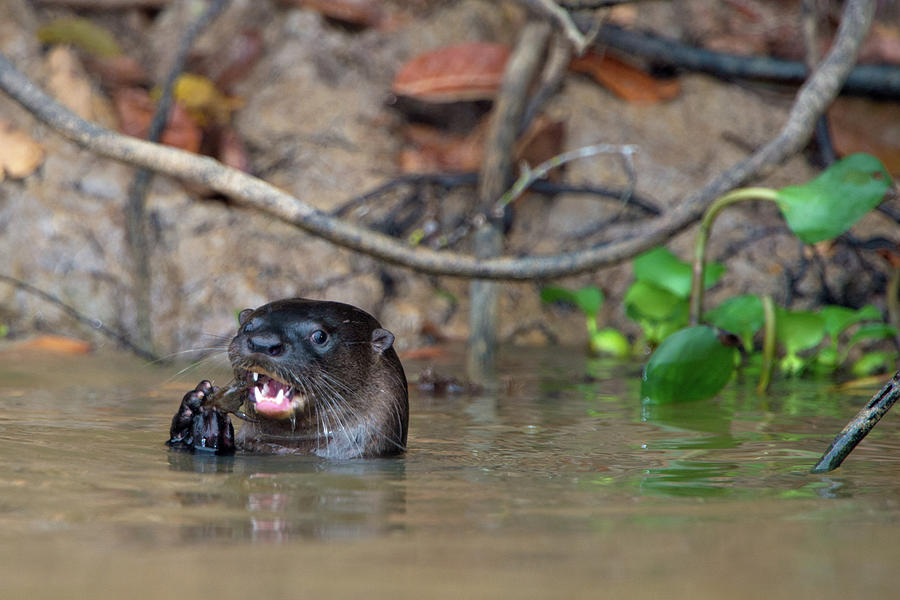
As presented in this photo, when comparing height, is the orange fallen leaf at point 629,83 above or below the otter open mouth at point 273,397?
above

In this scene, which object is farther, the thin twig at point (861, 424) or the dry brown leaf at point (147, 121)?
the dry brown leaf at point (147, 121)

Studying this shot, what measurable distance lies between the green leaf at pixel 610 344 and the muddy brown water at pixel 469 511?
159 centimetres

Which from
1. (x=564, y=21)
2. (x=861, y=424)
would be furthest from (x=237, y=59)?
(x=861, y=424)

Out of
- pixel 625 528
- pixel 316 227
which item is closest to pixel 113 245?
pixel 316 227

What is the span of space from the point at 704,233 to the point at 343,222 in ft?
3.86

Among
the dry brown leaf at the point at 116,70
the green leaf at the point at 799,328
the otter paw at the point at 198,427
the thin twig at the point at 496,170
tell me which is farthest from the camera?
the dry brown leaf at the point at 116,70

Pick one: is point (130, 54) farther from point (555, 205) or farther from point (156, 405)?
point (156, 405)

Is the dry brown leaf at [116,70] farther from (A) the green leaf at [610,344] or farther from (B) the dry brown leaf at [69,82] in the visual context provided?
(A) the green leaf at [610,344]

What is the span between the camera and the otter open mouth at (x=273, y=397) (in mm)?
2713

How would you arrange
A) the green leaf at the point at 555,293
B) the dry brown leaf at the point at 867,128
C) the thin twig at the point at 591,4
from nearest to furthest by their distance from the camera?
the thin twig at the point at 591,4
the green leaf at the point at 555,293
the dry brown leaf at the point at 867,128

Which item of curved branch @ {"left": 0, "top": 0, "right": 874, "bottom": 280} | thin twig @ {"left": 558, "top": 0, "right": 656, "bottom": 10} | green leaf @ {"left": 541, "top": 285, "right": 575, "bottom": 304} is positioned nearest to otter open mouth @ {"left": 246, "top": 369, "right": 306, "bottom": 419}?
curved branch @ {"left": 0, "top": 0, "right": 874, "bottom": 280}

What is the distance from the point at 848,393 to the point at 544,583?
8.81 feet

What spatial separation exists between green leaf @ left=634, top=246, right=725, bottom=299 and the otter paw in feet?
6.67

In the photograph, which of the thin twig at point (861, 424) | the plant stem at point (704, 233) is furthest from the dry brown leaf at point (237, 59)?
the thin twig at point (861, 424)
